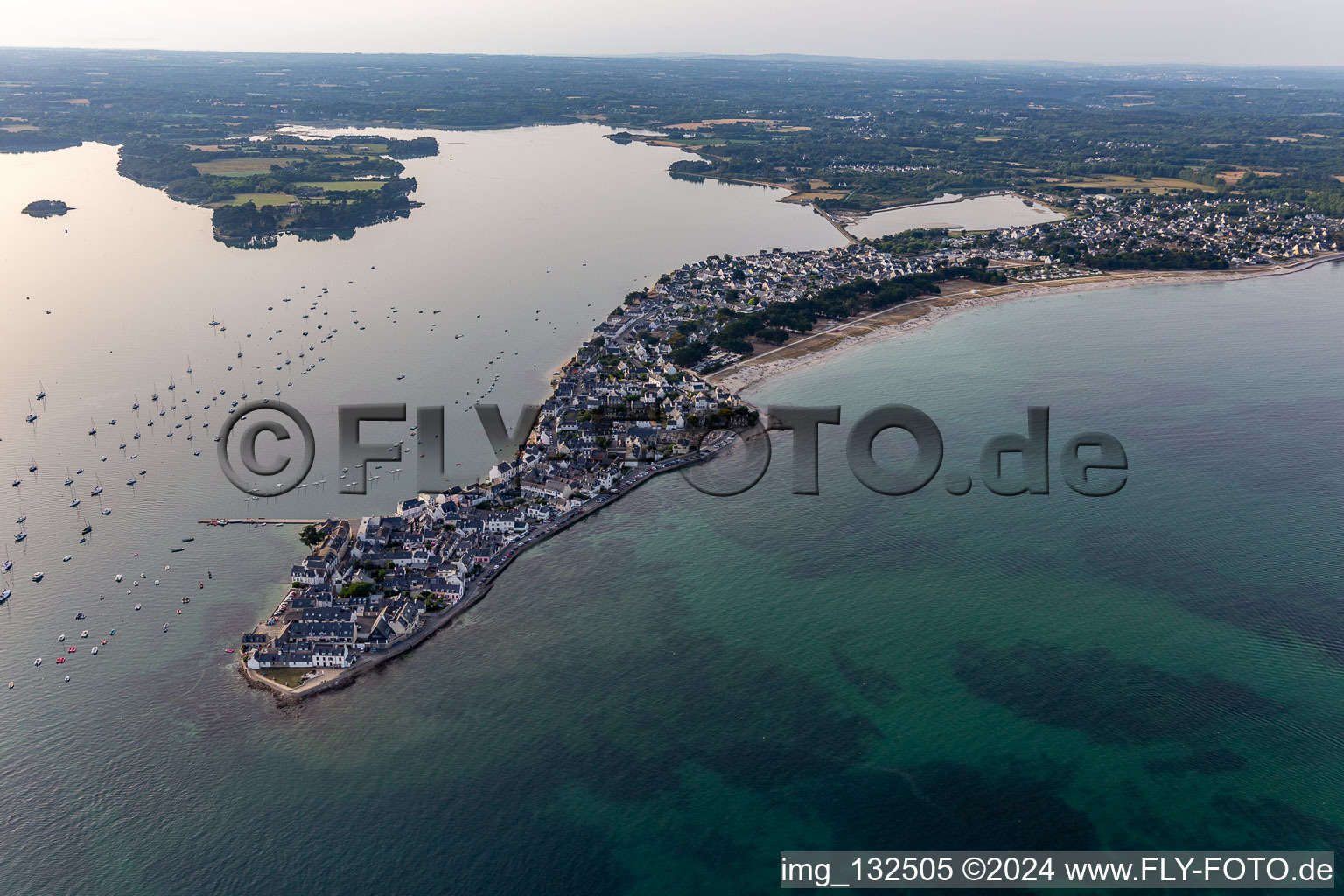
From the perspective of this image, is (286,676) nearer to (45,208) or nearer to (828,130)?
(45,208)

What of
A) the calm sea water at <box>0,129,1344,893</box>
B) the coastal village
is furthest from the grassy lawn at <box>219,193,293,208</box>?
the calm sea water at <box>0,129,1344,893</box>

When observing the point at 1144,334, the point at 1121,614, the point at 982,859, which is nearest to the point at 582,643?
the point at 982,859

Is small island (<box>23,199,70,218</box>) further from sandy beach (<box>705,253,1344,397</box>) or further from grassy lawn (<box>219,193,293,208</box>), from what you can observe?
sandy beach (<box>705,253,1344,397</box>)

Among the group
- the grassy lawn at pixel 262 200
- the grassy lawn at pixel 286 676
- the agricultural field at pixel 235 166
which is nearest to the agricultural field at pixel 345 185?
the grassy lawn at pixel 262 200

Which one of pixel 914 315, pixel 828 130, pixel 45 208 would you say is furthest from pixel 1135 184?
pixel 45 208

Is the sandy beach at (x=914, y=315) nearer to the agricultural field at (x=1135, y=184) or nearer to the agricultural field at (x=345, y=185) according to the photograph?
the agricultural field at (x=1135, y=184)

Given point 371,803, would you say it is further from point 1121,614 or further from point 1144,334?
point 1144,334
